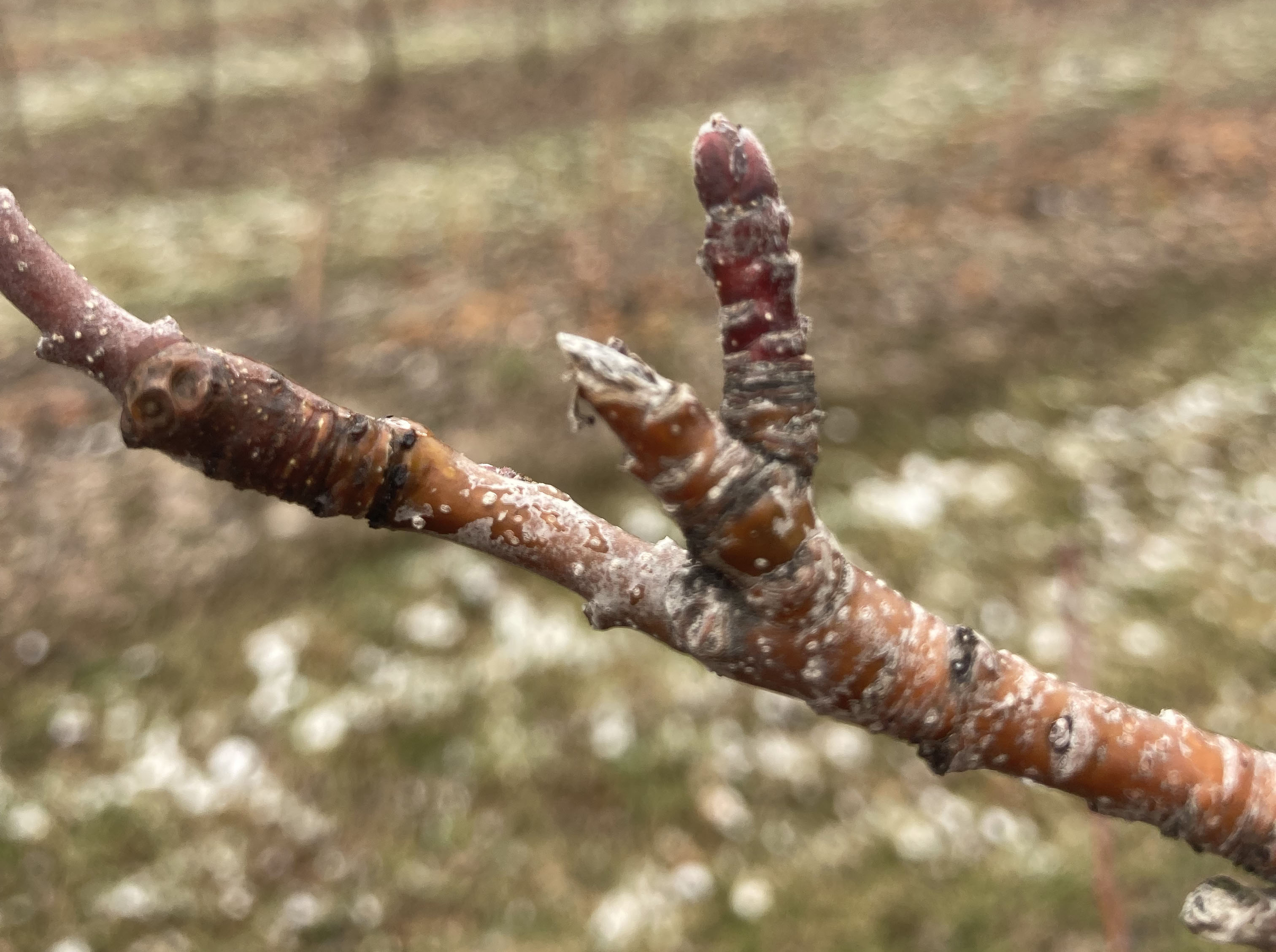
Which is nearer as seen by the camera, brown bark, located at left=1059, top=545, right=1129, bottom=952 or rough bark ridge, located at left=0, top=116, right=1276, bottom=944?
rough bark ridge, located at left=0, top=116, right=1276, bottom=944

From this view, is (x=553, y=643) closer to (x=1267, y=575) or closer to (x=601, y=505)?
(x=601, y=505)

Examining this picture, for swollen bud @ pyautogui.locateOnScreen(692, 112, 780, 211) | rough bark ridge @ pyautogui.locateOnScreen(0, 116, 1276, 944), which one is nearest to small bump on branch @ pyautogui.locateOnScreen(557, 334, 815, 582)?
rough bark ridge @ pyautogui.locateOnScreen(0, 116, 1276, 944)

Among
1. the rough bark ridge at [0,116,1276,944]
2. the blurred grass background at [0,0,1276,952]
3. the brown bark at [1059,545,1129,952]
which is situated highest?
the rough bark ridge at [0,116,1276,944]

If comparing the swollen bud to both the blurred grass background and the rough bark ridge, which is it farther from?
the blurred grass background

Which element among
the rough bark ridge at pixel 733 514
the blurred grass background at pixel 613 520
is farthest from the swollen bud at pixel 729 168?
the blurred grass background at pixel 613 520

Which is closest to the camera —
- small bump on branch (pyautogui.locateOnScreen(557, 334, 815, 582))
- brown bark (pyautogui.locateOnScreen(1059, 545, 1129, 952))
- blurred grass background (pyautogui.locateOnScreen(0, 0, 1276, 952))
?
small bump on branch (pyautogui.locateOnScreen(557, 334, 815, 582))

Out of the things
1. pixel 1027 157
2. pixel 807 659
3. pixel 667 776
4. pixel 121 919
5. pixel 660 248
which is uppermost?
pixel 807 659

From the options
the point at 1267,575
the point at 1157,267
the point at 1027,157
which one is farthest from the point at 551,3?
the point at 1267,575
